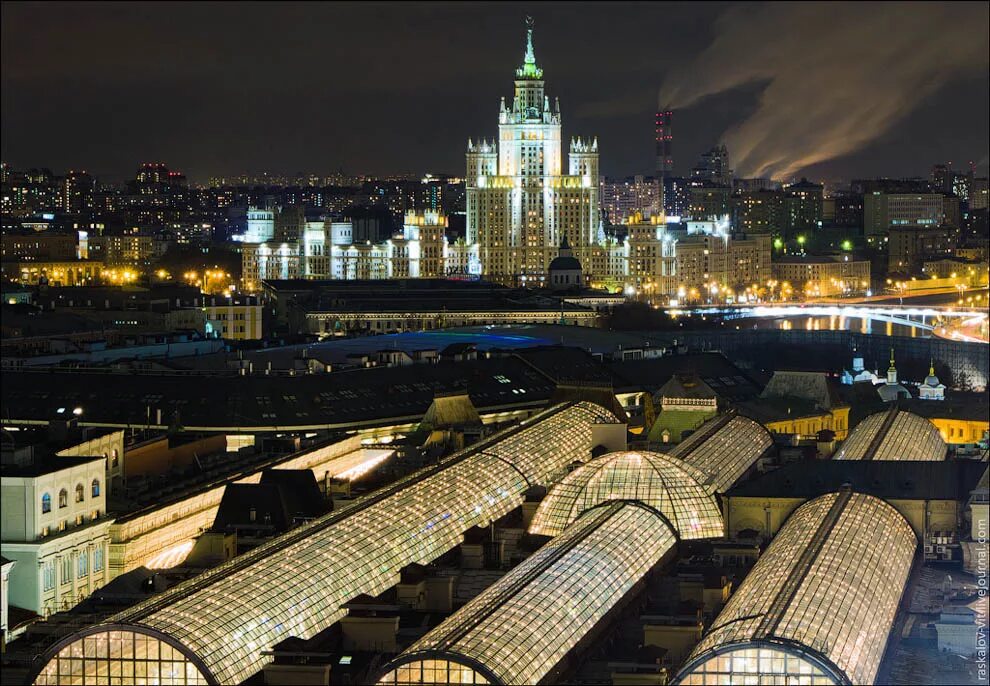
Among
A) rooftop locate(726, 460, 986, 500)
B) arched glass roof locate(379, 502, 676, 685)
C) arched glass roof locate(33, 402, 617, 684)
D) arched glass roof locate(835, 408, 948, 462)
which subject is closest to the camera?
arched glass roof locate(379, 502, 676, 685)

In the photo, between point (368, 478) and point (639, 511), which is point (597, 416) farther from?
point (639, 511)

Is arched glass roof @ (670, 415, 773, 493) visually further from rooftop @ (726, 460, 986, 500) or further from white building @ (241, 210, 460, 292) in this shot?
white building @ (241, 210, 460, 292)

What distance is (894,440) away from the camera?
50094 millimetres

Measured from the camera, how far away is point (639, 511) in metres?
39.6

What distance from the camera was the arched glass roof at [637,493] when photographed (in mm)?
41031

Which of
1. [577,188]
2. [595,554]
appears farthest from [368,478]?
[577,188]

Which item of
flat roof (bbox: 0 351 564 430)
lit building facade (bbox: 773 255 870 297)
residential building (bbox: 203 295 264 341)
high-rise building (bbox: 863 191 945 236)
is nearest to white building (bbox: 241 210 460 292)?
lit building facade (bbox: 773 255 870 297)

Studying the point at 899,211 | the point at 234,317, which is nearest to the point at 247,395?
the point at 234,317

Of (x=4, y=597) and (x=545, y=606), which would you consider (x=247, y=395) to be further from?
(x=545, y=606)

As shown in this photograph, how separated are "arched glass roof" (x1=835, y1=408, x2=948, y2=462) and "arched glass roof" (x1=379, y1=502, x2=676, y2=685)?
30.6 ft

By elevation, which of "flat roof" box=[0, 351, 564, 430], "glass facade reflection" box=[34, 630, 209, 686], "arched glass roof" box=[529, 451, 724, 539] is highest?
"flat roof" box=[0, 351, 564, 430]

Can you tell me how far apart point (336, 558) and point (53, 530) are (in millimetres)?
4591

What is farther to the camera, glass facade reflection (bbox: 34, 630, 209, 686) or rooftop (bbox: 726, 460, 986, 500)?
rooftop (bbox: 726, 460, 986, 500)

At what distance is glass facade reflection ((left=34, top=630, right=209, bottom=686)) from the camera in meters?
28.3
